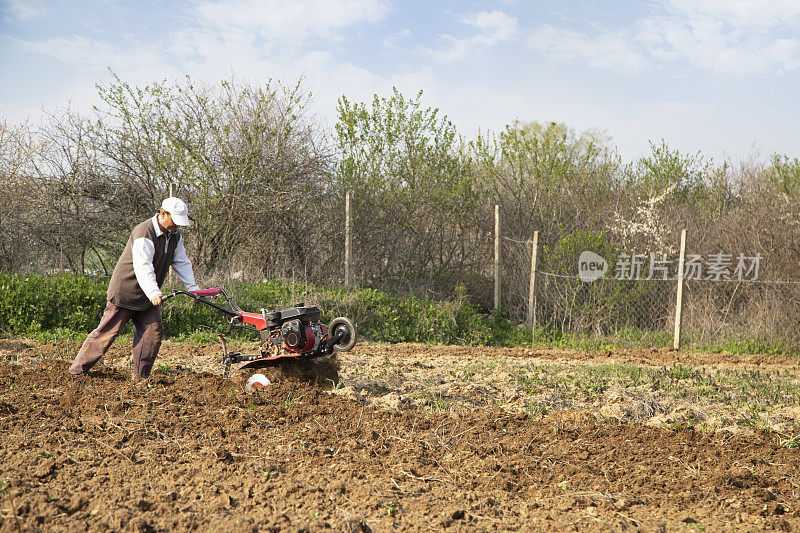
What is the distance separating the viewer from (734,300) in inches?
446

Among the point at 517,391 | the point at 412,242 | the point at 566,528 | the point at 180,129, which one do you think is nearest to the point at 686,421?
the point at 517,391

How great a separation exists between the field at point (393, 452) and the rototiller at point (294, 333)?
0.23 meters

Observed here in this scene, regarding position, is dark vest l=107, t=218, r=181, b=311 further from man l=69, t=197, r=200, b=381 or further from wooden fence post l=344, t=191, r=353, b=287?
wooden fence post l=344, t=191, r=353, b=287

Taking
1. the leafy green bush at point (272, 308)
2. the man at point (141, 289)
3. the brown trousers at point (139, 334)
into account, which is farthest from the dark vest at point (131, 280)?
the leafy green bush at point (272, 308)

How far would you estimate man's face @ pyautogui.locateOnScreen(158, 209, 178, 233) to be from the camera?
20.4ft

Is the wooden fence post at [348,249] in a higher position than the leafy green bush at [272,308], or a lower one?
higher

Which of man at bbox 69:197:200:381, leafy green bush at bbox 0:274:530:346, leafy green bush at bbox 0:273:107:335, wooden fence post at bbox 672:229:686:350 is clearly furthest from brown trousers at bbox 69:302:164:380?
wooden fence post at bbox 672:229:686:350

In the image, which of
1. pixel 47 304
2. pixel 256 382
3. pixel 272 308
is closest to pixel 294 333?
pixel 256 382

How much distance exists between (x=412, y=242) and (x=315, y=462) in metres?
9.75

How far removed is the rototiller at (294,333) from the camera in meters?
5.90

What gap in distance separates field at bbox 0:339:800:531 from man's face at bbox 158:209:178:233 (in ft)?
4.70

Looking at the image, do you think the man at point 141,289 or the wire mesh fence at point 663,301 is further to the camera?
the wire mesh fence at point 663,301

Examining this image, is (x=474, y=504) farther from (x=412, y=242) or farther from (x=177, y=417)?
(x=412, y=242)

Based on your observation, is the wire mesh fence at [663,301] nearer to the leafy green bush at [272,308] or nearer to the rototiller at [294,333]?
the leafy green bush at [272,308]
